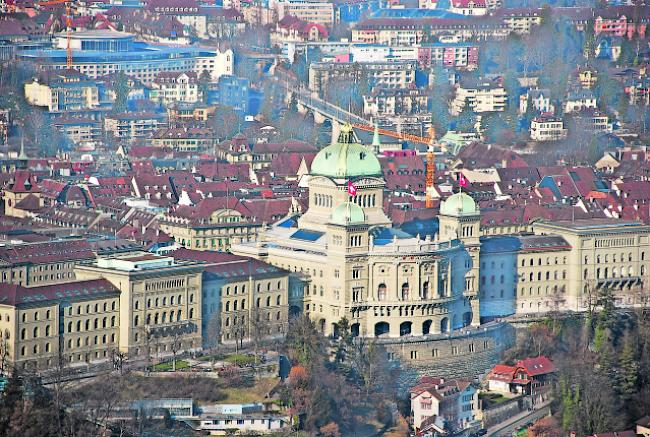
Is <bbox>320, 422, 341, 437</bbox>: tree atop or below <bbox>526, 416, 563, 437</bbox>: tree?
atop

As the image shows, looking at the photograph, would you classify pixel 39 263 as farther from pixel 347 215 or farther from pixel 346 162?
pixel 346 162

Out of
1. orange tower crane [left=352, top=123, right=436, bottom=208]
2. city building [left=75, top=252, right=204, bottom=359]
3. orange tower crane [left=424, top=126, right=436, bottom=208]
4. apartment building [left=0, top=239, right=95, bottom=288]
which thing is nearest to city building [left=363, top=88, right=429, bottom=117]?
orange tower crane [left=352, top=123, right=436, bottom=208]

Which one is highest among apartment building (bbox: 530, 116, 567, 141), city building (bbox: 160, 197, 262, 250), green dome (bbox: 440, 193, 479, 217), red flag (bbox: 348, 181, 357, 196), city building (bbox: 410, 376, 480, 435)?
red flag (bbox: 348, 181, 357, 196)

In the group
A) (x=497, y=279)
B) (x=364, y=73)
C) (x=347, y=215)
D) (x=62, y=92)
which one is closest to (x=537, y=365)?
(x=497, y=279)

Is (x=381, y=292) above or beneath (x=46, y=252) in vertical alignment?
beneath

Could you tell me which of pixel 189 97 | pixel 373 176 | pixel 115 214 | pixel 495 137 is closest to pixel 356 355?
pixel 373 176

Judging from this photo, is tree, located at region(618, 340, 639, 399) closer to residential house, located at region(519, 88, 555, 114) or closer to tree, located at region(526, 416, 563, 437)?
tree, located at region(526, 416, 563, 437)

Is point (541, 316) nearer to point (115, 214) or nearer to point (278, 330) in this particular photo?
point (278, 330)
